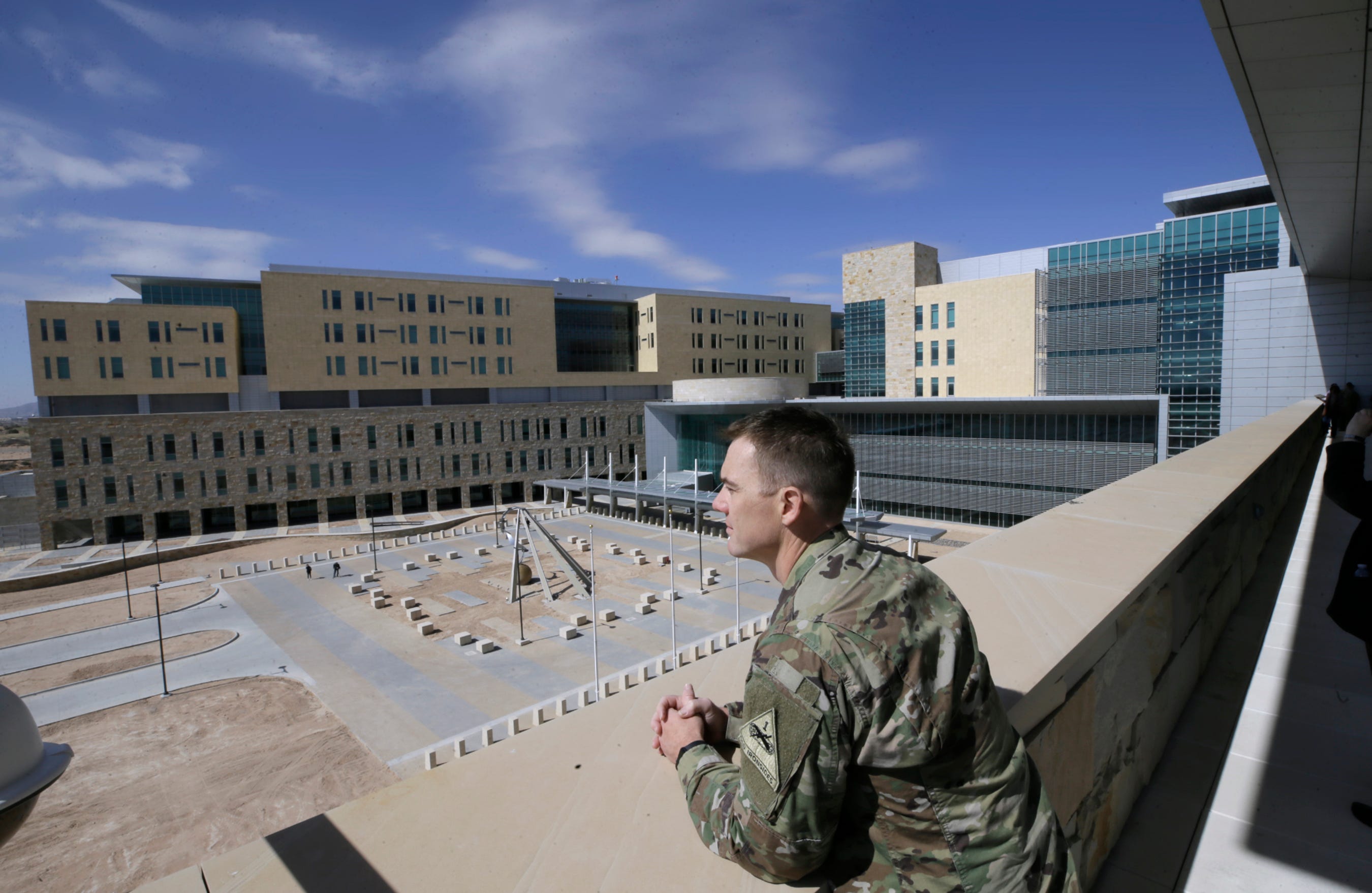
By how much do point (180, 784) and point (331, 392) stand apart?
1451 inches

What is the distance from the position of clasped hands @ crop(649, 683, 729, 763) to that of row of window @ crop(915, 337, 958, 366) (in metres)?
43.0

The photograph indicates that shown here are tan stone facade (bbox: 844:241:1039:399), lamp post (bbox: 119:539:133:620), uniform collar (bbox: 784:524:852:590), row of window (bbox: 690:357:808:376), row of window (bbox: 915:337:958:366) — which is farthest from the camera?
row of window (bbox: 690:357:808:376)

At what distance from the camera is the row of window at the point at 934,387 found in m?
41.7

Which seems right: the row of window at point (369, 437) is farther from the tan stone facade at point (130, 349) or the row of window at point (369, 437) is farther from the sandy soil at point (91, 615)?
the sandy soil at point (91, 615)

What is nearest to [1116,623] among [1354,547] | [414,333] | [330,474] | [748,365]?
[1354,547]

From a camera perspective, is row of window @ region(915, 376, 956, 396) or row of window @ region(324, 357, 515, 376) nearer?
row of window @ region(915, 376, 956, 396)

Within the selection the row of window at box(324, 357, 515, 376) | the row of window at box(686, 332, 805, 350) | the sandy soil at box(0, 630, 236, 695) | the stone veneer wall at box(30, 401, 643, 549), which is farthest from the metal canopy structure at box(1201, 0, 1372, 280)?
the row of window at box(686, 332, 805, 350)

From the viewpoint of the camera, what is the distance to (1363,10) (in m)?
4.57

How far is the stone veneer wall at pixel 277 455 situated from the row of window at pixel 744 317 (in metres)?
10.5

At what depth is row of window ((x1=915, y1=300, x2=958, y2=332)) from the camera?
41.0m

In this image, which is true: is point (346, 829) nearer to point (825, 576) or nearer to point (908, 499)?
point (825, 576)

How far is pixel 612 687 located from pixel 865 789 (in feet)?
53.4

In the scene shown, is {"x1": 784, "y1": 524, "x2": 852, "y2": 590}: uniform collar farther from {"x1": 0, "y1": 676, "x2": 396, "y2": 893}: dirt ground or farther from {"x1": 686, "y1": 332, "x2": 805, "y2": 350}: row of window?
{"x1": 686, "y1": 332, "x2": 805, "y2": 350}: row of window

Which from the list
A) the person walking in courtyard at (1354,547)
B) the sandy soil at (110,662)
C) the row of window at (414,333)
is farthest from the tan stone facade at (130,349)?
the person walking in courtyard at (1354,547)
